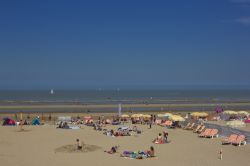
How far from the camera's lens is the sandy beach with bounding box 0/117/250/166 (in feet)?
67.8

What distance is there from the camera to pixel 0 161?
20.6 m

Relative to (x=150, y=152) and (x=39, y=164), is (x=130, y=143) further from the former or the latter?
(x=39, y=164)

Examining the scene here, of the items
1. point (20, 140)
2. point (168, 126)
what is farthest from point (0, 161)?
point (168, 126)

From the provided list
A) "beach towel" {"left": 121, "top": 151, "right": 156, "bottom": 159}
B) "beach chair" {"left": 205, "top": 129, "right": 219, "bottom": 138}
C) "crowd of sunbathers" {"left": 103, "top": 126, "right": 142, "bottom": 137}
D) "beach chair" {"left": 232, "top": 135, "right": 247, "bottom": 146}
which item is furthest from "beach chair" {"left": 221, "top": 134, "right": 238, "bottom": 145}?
"crowd of sunbathers" {"left": 103, "top": 126, "right": 142, "bottom": 137}

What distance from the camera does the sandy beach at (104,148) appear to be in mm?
20672

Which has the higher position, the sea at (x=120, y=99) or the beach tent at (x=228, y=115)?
the sea at (x=120, y=99)

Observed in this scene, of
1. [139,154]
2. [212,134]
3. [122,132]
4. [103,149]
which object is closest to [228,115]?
[212,134]

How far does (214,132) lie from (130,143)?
6.42 m

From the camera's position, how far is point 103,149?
79.7ft

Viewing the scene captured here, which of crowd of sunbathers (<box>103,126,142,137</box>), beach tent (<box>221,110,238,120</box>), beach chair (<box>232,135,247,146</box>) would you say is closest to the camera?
beach chair (<box>232,135,247,146</box>)

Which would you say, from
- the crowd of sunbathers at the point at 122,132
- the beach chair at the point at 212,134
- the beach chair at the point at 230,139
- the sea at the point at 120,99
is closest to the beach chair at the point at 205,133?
the beach chair at the point at 212,134

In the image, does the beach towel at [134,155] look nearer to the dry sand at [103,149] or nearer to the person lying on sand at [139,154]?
the person lying on sand at [139,154]

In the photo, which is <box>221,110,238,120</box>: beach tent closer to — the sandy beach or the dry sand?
the sandy beach

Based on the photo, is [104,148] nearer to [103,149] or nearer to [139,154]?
A: [103,149]
